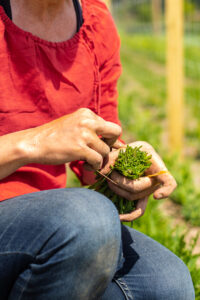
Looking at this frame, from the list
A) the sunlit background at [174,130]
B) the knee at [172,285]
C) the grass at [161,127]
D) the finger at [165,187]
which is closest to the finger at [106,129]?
the finger at [165,187]

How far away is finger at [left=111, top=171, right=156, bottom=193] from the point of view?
151cm

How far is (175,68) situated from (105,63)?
2.37 metres

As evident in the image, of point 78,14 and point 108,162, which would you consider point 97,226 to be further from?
point 78,14

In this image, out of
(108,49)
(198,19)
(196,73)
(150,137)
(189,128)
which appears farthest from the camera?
(198,19)

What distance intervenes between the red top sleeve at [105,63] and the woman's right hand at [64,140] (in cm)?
46

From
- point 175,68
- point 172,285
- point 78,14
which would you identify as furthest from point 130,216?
point 175,68

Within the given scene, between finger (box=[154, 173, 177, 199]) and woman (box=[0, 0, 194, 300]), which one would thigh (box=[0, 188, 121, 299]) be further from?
finger (box=[154, 173, 177, 199])

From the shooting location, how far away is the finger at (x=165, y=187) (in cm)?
152

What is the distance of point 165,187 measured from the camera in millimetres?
1536

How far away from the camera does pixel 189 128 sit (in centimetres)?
541

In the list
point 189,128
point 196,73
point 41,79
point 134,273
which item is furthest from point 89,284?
point 196,73

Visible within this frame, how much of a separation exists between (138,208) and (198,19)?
1107cm

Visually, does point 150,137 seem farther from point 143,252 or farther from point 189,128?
point 143,252

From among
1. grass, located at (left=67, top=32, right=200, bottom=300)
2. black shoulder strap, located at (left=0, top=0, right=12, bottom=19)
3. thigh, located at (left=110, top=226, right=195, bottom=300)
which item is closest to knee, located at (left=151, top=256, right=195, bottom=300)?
thigh, located at (left=110, top=226, right=195, bottom=300)
